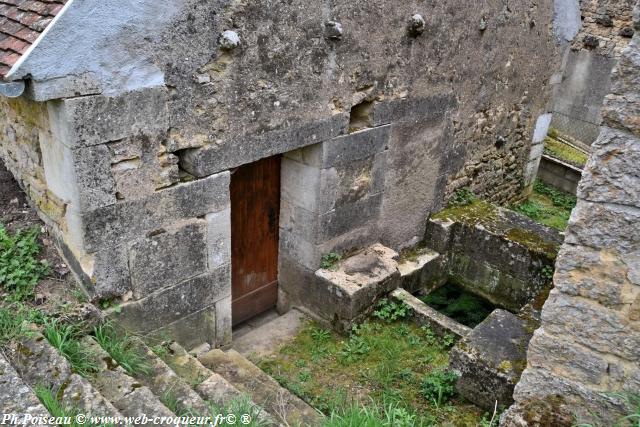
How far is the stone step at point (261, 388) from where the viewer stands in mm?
3573

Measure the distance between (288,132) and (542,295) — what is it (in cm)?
281

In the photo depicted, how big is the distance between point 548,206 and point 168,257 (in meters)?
6.38

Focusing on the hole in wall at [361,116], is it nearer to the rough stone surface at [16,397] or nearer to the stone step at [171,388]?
the stone step at [171,388]

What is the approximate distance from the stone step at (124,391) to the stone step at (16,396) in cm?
43

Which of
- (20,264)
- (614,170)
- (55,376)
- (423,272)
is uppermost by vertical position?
(614,170)

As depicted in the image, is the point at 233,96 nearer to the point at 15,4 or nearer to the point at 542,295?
the point at 15,4

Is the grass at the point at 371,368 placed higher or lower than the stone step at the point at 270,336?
higher

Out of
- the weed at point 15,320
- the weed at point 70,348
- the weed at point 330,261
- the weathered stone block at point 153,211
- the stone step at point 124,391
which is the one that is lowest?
the weed at point 330,261

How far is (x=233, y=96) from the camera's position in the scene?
3854 millimetres

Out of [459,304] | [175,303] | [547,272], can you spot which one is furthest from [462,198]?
[175,303]

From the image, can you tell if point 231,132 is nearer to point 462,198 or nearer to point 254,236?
point 254,236

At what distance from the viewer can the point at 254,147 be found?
4.12 metres

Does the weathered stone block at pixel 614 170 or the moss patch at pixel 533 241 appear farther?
the moss patch at pixel 533 241

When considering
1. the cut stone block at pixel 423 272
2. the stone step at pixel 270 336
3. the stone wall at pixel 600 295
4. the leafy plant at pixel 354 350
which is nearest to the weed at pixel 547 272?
the cut stone block at pixel 423 272
